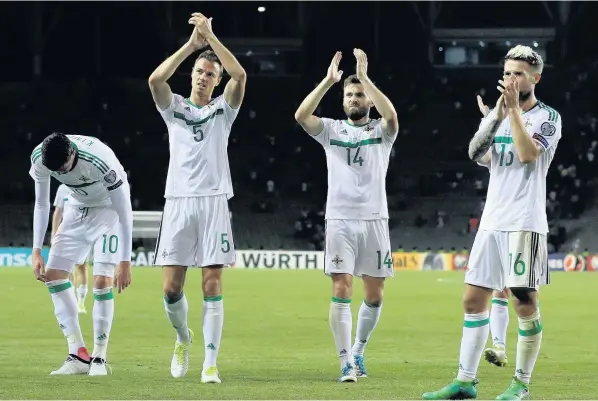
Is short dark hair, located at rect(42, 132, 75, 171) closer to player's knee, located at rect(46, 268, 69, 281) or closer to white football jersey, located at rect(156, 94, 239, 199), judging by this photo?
white football jersey, located at rect(156, 94, 239, 199)

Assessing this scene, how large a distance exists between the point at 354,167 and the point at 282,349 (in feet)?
11.1

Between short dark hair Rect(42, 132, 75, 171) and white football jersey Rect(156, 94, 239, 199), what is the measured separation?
85 cm

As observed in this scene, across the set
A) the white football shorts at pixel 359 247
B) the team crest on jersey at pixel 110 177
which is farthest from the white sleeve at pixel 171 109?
the white football shorts at pixel 359 247

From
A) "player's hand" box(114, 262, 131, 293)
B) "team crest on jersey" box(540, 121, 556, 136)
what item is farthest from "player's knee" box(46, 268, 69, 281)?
"team crest on jersey" box(540, 121, 556, 136)

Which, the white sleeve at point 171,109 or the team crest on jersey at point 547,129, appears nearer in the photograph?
the team crest on jersey at point 547,129

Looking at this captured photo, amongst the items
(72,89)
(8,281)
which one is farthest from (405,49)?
(8,281)

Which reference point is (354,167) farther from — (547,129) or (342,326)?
(547,129)

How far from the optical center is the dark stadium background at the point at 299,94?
136 ft

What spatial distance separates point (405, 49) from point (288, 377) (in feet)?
133

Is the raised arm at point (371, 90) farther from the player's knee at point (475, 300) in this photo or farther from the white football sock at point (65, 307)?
the white football sock at point (65, 307)

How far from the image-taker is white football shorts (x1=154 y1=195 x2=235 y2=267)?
8.80 metres

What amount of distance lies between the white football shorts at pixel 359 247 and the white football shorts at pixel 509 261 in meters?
1.79

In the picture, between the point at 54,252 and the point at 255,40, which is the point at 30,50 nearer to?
the point at 255,40

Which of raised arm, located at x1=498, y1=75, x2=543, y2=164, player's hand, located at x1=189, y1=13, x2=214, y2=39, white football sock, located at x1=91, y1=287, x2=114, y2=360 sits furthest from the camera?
white football sock, located at x1=91, y1=287, x2=114, y2=360
